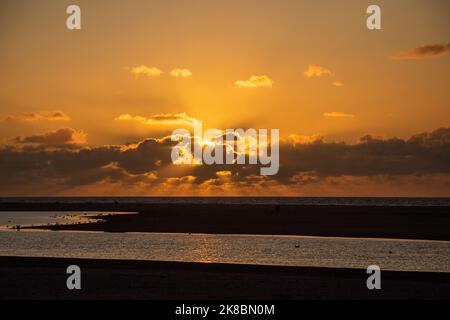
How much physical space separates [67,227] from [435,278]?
51.1 metres

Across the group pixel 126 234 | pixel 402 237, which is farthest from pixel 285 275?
pixel 126 234

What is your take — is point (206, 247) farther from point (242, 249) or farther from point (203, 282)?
point (203, 282)

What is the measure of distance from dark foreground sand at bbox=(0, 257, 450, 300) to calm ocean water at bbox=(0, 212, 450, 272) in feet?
13.6

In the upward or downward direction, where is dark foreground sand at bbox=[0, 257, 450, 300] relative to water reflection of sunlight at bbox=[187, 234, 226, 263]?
upward

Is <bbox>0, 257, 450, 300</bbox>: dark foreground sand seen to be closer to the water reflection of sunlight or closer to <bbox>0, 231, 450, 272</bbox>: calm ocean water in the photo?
<bbox>0, 231, 450, 272</bbox>: calm ocean water

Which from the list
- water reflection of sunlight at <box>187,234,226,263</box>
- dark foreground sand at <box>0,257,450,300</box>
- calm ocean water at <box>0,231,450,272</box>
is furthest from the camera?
water reflection of sunlight at <box>187,234,226,263</box>

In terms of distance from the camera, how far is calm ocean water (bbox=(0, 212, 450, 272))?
138 ft

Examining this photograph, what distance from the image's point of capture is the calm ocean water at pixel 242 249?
138 feet

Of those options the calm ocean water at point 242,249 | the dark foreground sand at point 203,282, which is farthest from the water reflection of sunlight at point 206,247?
the dark foreground sand at point 203,282

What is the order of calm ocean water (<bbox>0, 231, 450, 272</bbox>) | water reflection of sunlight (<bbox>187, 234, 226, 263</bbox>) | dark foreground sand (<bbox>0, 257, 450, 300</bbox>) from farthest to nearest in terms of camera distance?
water reflection of sunlight (<bbox>187, 234, 226, 263</bbox>) → calm ocean water (<bbox>0, 231, 450, 272</bbox>) → dark foreground sand (<bbox>0, 257, 450, 300</bbox>)

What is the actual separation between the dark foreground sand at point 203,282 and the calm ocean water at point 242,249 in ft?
13.6

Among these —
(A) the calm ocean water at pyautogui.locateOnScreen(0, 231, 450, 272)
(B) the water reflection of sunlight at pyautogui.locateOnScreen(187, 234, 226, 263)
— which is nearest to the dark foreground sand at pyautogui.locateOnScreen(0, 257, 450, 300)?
(A) the calm ocean water at pyautogui.locateOnScreen(0, 231, 450, 272)

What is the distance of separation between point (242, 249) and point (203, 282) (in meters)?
17.7

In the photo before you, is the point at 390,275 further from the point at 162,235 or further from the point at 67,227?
the point at 67,227
